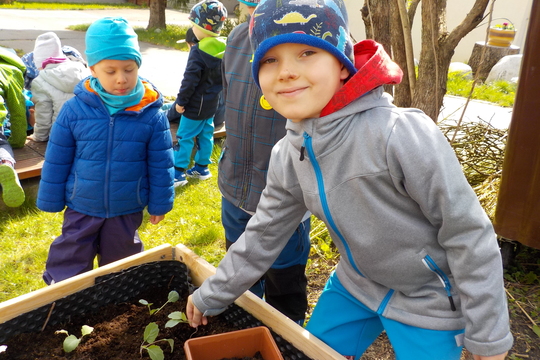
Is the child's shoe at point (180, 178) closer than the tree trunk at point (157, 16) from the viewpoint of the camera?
Yes

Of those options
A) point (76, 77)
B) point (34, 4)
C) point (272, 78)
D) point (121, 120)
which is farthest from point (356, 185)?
point (34, 4)

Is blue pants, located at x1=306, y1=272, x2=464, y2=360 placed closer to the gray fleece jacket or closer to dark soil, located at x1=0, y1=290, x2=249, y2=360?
the gray fleece jacket

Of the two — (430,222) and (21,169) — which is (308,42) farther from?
(21,169)

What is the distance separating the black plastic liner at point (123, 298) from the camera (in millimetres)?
1616

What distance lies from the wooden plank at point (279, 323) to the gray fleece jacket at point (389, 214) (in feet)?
Answer: 0.43

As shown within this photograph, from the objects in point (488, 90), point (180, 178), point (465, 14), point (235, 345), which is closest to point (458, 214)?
point (235, 345)

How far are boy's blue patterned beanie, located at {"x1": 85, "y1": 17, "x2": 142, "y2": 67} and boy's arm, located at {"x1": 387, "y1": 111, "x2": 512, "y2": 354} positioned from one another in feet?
4.84

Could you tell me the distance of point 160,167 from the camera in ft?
8.09

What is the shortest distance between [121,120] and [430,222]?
155cm

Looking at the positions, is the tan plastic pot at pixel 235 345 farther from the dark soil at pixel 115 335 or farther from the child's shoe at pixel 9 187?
the child's shoe at pixel 9 187

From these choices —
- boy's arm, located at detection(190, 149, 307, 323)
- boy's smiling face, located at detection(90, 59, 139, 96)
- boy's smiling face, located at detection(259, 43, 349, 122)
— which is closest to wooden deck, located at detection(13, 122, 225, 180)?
boy's smiling face, located at detection(90, 59, 139, 96)

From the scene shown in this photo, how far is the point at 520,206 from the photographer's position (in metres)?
2.50

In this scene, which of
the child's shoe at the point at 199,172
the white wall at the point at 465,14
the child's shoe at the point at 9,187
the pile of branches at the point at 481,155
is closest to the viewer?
the child's shoe at the point at 9,187

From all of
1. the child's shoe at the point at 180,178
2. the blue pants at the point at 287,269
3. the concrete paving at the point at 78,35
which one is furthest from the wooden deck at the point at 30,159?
the concrete paving at the point at 78,35
